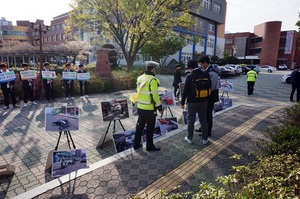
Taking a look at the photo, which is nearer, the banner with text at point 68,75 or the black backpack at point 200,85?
the black backpack at point 200,85

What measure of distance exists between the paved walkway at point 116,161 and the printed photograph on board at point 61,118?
798mm

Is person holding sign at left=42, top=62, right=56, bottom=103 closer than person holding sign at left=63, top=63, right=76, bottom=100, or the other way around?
person holding sign at left=42, top=62, right=56, bottom=103

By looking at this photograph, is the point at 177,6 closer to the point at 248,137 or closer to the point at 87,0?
the point at 87,0

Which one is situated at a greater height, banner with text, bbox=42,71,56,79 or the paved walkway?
banner with text, bbox=42,71,56,79

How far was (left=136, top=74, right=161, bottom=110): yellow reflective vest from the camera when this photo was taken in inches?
166

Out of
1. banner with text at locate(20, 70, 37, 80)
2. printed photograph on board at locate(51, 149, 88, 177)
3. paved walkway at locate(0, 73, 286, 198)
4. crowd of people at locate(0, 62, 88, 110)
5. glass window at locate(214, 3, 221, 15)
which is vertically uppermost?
glass window at locate(214, 3, 221, 15)

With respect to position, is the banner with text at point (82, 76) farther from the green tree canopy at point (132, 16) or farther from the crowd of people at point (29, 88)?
the green tree canopy at point (132, 16)

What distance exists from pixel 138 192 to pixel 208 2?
47.1 m

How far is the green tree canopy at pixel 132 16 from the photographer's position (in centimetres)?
1562

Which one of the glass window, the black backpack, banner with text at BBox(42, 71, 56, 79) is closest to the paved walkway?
the black backpack

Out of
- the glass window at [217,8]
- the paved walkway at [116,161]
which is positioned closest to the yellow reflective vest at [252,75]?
the paved walkway at [116,161]

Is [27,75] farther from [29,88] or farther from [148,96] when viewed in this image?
[148,96]

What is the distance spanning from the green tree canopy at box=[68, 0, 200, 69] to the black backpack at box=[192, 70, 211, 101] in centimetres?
1200

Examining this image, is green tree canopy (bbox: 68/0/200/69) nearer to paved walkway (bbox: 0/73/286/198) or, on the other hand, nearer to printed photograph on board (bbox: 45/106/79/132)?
paved walkway (bbox: 0/73/286/198)
